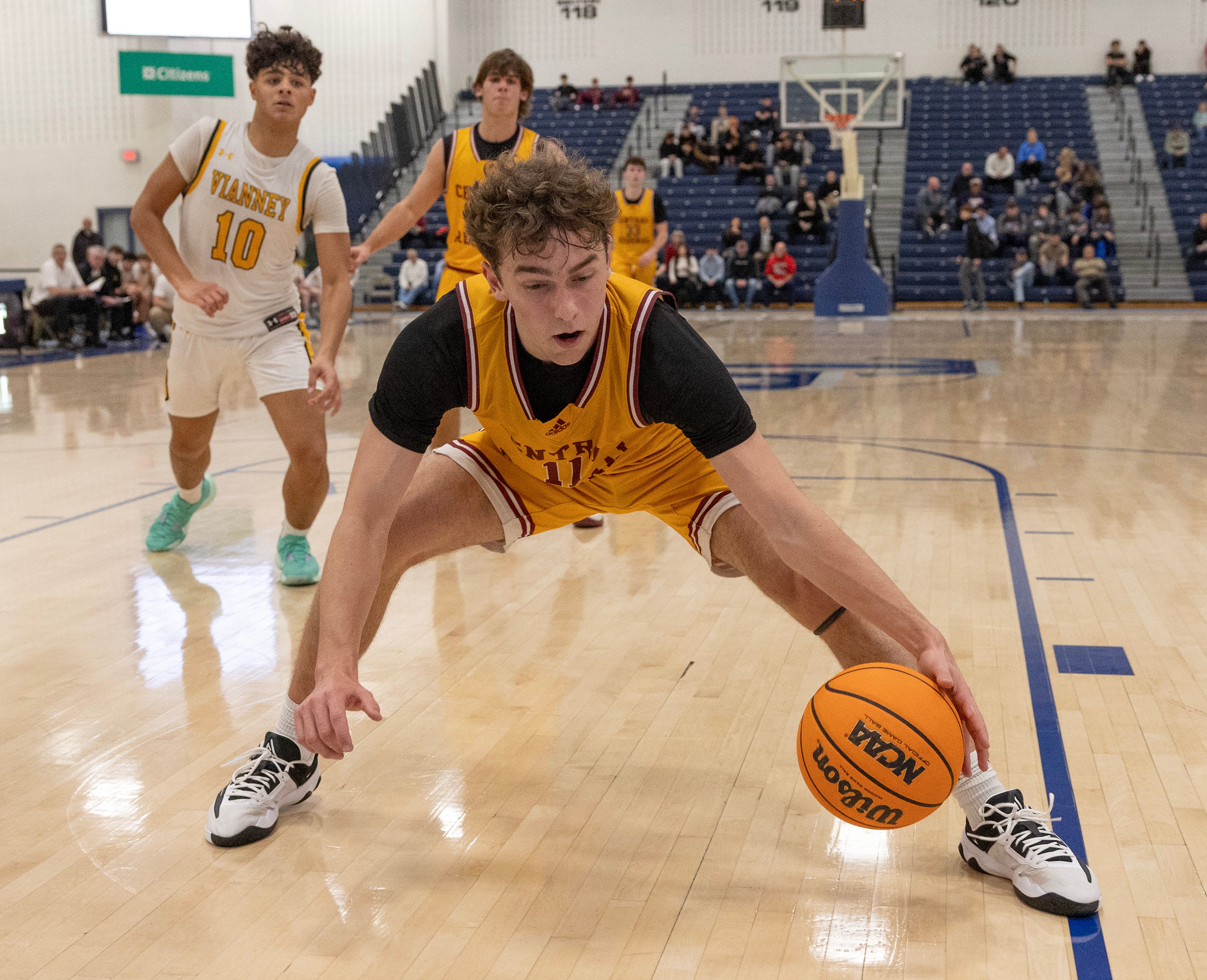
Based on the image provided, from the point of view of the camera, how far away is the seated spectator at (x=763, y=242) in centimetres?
2084

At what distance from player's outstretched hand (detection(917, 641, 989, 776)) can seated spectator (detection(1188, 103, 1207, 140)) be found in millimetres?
24061

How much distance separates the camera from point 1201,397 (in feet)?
29.5

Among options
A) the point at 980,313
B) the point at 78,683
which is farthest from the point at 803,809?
the point at 980,313

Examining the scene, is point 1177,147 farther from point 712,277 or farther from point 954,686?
point 954,686

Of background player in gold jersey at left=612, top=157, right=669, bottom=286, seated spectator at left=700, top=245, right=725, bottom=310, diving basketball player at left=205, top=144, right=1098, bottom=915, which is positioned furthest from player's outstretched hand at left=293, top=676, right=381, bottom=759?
seated spectator at left=700, top=245, right=725, bottom=310

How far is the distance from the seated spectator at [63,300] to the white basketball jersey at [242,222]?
1244cm

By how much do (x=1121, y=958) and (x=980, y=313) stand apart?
18.4 metres

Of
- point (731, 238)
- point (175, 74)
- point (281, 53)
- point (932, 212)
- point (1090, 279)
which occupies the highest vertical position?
point (175, 74)

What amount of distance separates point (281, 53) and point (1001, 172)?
20.2m

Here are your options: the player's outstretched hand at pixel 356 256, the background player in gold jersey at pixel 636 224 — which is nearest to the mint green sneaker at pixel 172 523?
the player's outstretched hand at pixel 356 256

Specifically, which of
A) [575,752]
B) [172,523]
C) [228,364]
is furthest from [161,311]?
[575,752]

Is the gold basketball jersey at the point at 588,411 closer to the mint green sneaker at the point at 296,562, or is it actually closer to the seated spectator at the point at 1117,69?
the mint green sneaker at the point at 296,562

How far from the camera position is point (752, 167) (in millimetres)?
22828

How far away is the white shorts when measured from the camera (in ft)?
14.3
